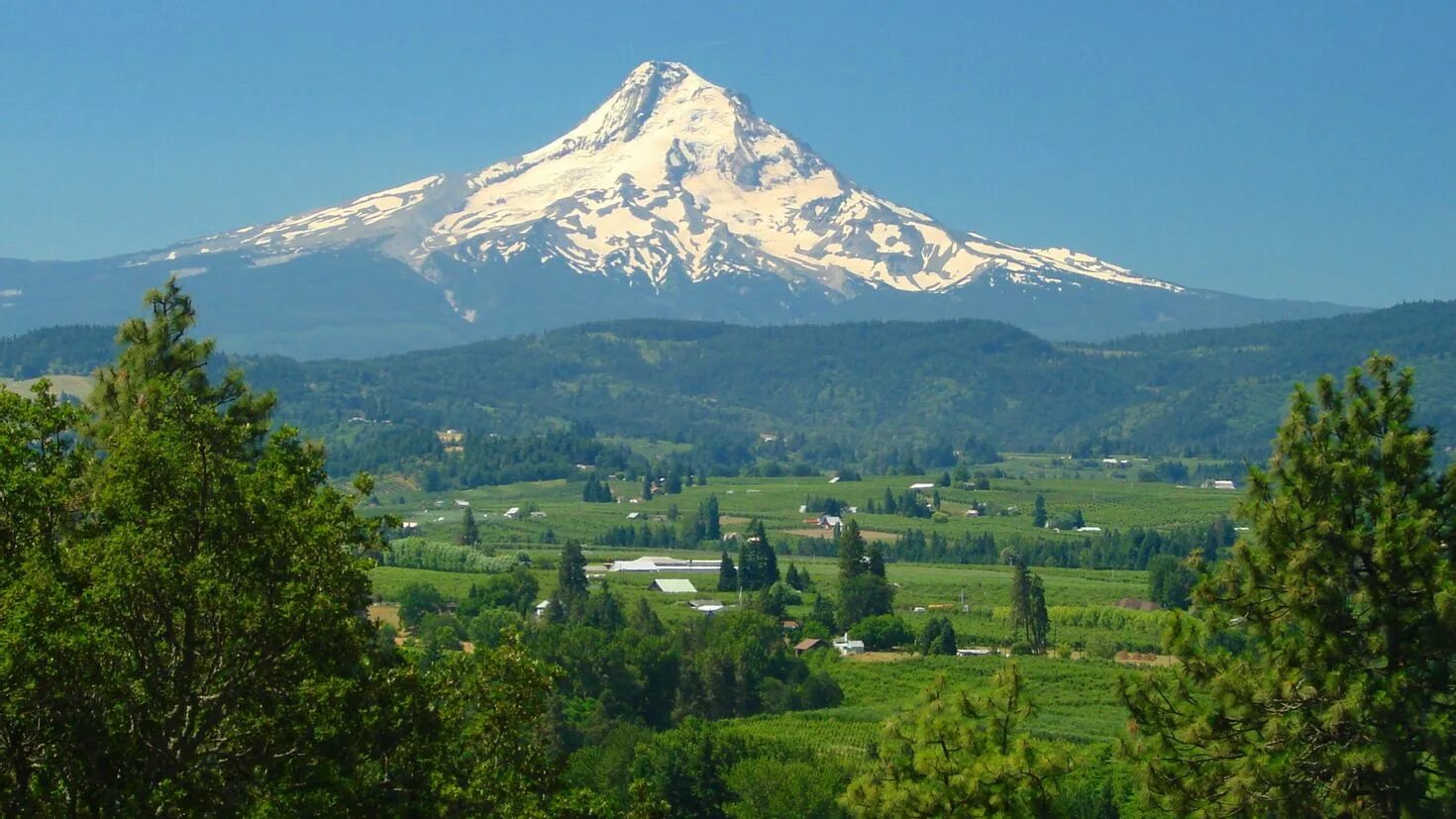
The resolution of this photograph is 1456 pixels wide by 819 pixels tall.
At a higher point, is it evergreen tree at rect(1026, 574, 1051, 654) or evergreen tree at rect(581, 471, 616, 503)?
evergreen tree at rect(1026, 574, 1051, 654)

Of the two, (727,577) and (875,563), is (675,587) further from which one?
(875,563)

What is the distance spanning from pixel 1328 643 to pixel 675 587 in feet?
283

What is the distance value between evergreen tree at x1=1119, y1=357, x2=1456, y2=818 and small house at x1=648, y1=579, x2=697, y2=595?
82.0 meters

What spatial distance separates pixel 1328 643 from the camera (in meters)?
21.7

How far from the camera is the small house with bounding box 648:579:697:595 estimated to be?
10506 centimetres

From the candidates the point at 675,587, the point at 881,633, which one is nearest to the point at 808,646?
the point at 881,633

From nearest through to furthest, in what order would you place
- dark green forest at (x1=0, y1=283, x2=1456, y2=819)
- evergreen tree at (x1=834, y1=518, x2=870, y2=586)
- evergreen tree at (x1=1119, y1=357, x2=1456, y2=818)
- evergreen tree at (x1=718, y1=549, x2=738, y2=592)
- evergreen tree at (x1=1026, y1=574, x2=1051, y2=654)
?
1. dark green forest at (x1=0, y1=283, x2=1456, y2=819)
2. evergreen tree at (x1=1119, y1=357, x2=1456, y2=818)
3. evergreen tree at (x1=1026, y1=574, x2=1051, y2=654)
4. evergreen tree at (x1=834, y1=518, x2=870, y2=586)
5. evergreen tree at (x1=718, y1=549, x2=738, y2=592)

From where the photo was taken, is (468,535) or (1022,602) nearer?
(1022,602)

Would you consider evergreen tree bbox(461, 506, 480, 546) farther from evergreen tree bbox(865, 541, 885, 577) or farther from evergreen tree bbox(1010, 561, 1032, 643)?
evergreen tree bbox(1010, 561, 1032, 643)

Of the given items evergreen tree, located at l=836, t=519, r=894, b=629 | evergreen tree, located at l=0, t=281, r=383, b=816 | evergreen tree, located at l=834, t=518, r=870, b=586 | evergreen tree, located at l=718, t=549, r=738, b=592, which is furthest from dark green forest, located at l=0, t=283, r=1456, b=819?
evergreen tree, located at l=718, t=549, r=738, b=592

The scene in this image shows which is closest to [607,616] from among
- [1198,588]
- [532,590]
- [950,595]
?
[532,590]

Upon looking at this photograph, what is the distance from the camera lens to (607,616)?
275 feet

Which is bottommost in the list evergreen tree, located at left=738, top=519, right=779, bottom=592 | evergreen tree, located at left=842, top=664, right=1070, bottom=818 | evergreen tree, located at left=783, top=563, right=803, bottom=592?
evergreen tree, located at left=783, top=563, right=803, bottom=592

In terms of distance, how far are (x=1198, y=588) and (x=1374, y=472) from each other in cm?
257
